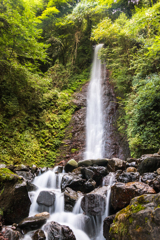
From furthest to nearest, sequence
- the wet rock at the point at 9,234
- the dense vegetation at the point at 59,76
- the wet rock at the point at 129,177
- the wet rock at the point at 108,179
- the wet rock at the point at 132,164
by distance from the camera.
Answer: the dense vegetation at the point at 59,76, the wet rock at the point at 132,164, the wet rock at the point at 108,179, the wet rock at the point at 129,177, the wet rock at the point at 9,234

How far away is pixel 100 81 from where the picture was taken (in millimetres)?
14859

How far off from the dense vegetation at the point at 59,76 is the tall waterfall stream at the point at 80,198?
5.96 ft

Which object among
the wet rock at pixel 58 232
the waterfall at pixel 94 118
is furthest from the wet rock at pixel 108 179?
the waterfall at pixel 94 118

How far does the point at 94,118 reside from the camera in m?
11.9

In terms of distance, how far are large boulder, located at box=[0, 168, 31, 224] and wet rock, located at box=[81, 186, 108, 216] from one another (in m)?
1.64

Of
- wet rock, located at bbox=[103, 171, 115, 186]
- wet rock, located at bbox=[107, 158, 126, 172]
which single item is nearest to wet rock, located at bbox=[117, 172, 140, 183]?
wet rock, located at bbox=[103, 171, 115, 186]

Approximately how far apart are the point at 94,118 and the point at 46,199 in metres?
7.82

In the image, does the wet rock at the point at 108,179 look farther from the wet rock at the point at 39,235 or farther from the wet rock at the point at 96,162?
the wet rock at the point at 39,235

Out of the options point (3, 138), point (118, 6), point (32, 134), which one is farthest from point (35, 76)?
point (118, 6)

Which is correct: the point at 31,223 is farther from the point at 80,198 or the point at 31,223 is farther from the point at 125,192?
A: the point at 125,192

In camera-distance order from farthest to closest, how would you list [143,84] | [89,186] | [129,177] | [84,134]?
[84,134], [143,84], [89,186], [129,177]

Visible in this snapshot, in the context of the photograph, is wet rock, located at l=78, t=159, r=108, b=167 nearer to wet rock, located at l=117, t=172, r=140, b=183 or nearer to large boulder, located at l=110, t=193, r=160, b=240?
wet rock, located at l=117, t=172, r=140, b=183

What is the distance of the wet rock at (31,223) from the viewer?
368 centimetres

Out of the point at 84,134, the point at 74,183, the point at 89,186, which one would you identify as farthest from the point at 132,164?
the point at 84,134
